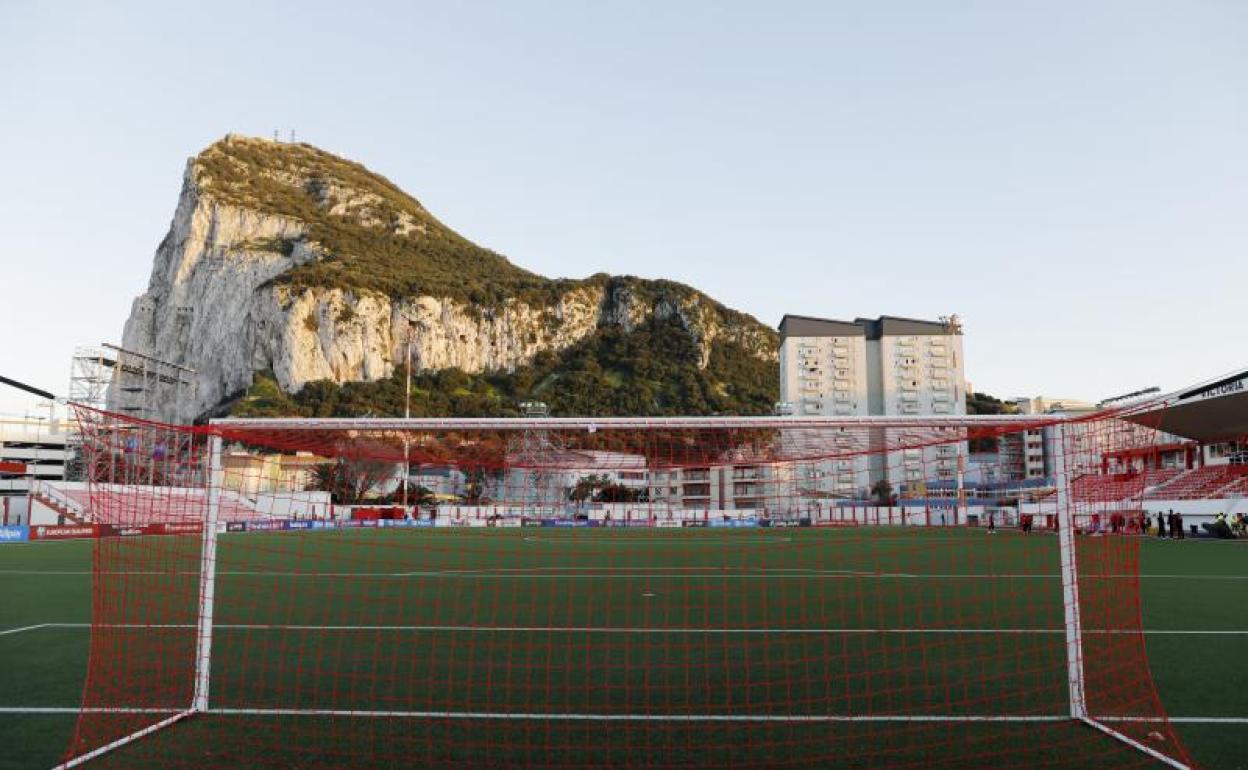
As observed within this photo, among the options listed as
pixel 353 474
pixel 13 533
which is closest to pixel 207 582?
pixel 353 474

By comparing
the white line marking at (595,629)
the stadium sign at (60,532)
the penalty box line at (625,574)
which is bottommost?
the stadium sign at (60,532)

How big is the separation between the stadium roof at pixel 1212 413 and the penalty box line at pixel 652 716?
89.3 feet

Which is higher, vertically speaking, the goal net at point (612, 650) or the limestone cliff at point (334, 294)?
the limestone cliff at point (334, 294)

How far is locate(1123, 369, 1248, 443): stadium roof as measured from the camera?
32062mm

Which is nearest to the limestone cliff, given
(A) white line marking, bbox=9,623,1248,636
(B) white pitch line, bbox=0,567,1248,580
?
(B) white pitch line, bbox=0,567,1248,580

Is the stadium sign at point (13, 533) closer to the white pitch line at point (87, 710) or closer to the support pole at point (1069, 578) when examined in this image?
the white pitch line at point (87, 710)

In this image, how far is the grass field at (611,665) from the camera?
5.21m

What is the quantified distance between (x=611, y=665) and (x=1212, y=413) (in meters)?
38.6

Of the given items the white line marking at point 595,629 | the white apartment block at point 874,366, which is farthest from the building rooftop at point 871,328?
the white line marking at point 595,629

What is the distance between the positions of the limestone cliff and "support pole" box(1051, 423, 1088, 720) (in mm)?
120819

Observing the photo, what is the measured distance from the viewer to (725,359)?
516 ft

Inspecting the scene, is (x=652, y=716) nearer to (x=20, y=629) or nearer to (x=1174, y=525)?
(x=20, y=629)

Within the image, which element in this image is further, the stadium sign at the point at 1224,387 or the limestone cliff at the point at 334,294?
the limestone cliff at the point at 334,294

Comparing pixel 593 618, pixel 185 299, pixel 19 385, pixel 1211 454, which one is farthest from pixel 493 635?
pixel 185 299
